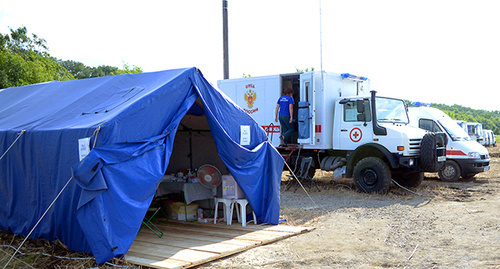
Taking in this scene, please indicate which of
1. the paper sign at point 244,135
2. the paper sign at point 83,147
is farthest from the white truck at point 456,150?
the paper sign at point 83,147

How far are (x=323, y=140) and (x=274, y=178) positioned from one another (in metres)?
4.33

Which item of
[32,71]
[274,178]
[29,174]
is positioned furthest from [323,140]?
[32,71]

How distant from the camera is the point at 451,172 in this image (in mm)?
13617

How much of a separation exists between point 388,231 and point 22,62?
1962cm

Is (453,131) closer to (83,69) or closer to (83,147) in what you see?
(83,147)

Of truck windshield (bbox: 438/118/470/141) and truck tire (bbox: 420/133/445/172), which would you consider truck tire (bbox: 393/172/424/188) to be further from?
truck windshield (bbox: 438/118/470/141)

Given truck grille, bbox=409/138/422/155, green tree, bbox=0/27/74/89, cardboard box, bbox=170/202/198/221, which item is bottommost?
cardboard box, bbox=170/202/198/221

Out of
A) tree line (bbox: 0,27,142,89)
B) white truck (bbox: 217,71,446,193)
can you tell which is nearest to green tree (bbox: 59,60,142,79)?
tree line (bbox: 0,27,142,89)

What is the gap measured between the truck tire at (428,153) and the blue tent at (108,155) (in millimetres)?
4293

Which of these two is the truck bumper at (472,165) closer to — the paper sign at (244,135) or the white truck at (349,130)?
the white truck at (349,130)

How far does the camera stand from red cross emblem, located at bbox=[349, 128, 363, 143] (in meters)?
11.6

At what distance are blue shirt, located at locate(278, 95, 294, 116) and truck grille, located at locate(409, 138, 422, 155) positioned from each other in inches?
121

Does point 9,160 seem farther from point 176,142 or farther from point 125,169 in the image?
point 176,142

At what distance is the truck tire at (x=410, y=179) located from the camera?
1230cm
